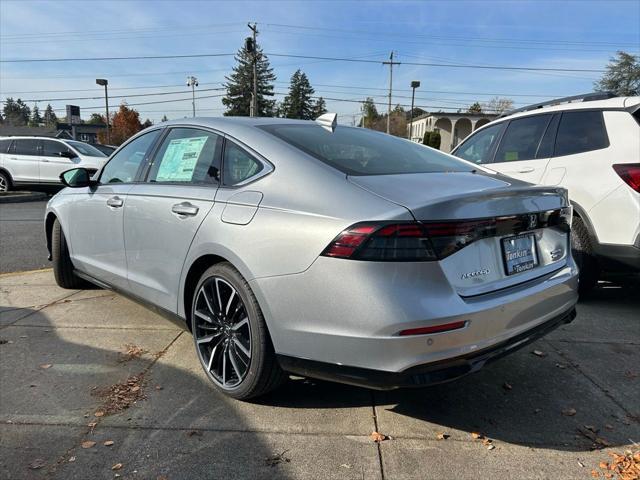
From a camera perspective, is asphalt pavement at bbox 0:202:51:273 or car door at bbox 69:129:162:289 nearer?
car door at bbox 69:129:162:289

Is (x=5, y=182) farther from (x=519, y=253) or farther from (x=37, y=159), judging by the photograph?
(x=519, y=253)

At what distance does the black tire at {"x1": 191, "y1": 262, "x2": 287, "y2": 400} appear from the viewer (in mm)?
2549

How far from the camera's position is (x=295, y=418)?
268 centimetres

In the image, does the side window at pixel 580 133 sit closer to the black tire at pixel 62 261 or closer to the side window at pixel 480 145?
the side window at pixel 480 145

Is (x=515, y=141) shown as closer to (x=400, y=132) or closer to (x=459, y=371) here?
(x=459, y=371)

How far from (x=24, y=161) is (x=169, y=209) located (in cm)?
1384

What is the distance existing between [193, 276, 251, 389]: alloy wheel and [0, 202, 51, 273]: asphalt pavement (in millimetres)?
4343

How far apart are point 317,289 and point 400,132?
8922 cm

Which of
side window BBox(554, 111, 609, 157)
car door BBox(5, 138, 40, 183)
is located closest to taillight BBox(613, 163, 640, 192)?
side window BBox(554, 111, 609, 157)

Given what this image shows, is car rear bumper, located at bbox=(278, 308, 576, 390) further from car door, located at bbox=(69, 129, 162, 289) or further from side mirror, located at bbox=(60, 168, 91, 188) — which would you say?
side mirror, located at bbox=(60, 168, 91, 188)

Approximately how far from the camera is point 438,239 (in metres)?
2.13

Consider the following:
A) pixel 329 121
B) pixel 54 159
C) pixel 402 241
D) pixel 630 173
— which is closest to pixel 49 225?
Result: pixel 329 121

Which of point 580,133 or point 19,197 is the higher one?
point 580,133

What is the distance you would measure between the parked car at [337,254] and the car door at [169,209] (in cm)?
1
